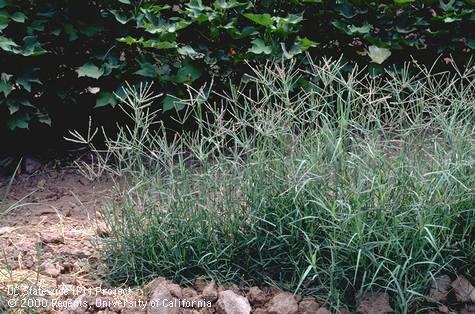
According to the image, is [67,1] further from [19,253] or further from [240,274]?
[240,274]

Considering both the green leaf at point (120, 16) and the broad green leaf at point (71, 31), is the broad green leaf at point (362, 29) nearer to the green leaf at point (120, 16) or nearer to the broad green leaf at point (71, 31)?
the green leaf at point (120, 16)

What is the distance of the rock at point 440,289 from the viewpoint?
3404 millimetres

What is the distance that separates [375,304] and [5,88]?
2.81 m

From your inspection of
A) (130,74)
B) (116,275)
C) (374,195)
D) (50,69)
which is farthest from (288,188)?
(50,69)

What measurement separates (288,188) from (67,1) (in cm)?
242

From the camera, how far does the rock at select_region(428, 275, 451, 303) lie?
3.40 meters

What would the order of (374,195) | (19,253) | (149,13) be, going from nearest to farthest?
(374,195) → (19,253) → (149,13)

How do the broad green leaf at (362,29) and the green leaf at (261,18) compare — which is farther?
the broad green leaf at (362,29)

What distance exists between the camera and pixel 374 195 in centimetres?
352

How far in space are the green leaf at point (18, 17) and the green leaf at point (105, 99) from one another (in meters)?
0.69

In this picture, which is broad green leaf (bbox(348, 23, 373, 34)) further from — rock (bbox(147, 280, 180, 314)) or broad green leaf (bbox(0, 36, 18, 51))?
rock (bbox(147, 280, 180, 314))

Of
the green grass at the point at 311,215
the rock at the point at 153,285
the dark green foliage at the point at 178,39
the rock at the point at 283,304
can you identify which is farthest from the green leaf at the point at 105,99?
the rock at the point at 283,304

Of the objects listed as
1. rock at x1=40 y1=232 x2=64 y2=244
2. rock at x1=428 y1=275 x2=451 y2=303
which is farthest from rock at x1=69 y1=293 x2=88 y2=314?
rock at x1=428 y1=275 x2=451 y2=303

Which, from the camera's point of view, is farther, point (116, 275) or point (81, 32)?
point (81, 32)
